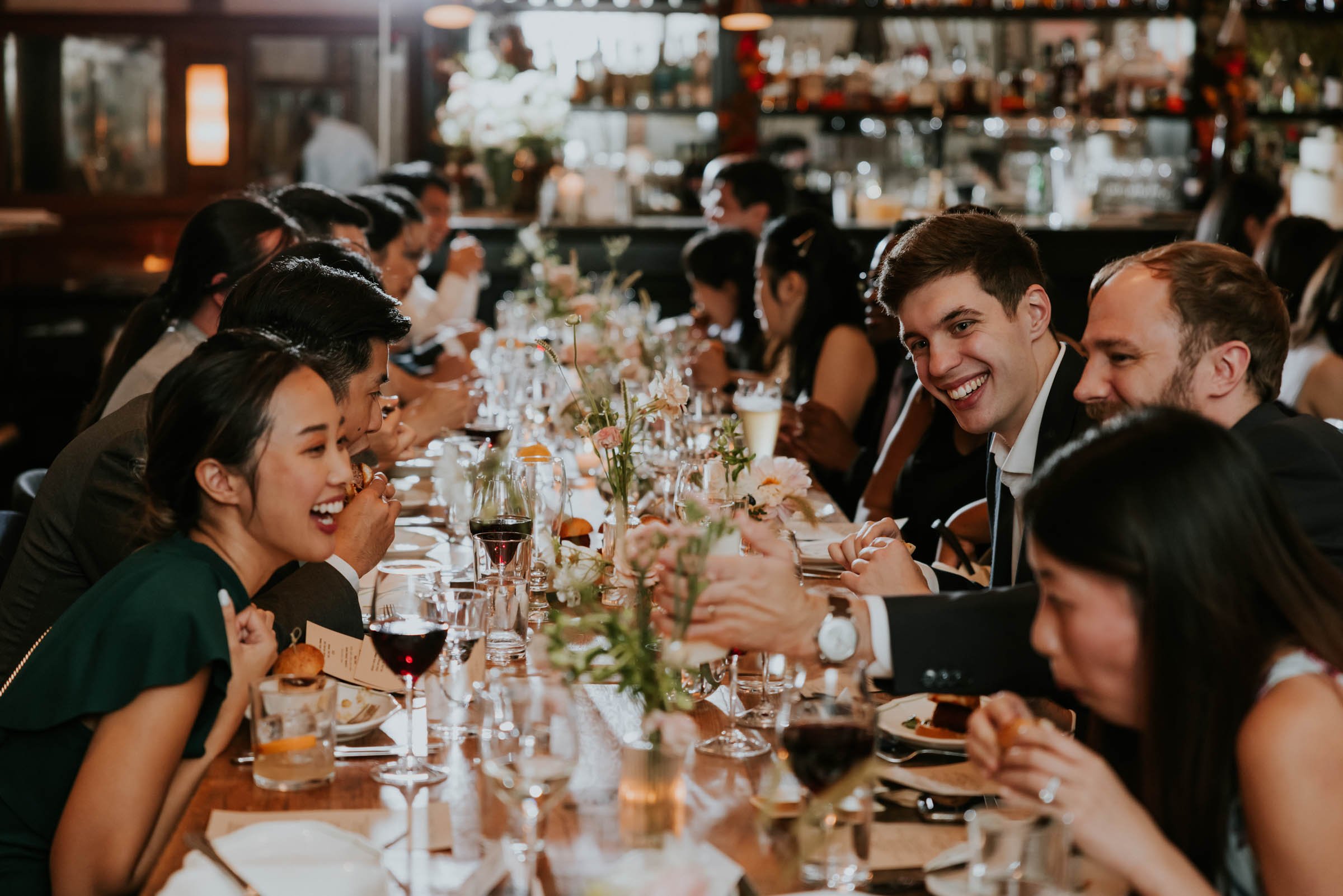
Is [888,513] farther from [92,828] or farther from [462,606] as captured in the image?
[92,828]

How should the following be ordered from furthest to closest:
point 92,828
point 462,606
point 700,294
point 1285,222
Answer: point 700,294 → point 1285,222 → point 462,606 → point 92,828

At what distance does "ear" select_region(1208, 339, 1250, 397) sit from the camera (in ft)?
6.05

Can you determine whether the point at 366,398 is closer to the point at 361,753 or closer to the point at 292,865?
the point at 361,753

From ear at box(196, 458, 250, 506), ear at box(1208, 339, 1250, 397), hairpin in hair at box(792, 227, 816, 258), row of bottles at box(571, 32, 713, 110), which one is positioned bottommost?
ear at box(196, 458, 250, 506)

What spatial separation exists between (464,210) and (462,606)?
597 centimetres

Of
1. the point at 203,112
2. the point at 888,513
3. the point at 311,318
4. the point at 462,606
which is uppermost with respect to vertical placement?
the point at 203,112

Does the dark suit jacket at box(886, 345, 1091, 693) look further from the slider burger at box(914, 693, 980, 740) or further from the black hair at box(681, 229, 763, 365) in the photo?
the black hair at box(681, 229, 763, 365)

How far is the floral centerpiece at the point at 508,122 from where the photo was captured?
701 centimetres

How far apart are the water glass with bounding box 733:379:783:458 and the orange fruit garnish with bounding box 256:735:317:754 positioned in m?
1.91

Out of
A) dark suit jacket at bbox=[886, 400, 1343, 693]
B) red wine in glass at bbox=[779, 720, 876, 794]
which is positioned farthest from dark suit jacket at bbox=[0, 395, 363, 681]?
red wine in glass at bbox=[779, 720, 876, 794]

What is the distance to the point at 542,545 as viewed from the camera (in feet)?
7.95

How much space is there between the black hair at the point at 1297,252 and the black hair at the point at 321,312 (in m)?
3.36

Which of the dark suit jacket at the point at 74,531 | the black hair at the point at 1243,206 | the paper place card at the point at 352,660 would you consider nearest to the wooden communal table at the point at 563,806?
the paper place card at the point at 352,660

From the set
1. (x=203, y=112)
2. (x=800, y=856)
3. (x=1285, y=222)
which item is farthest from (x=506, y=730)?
(x=203, y=112)
